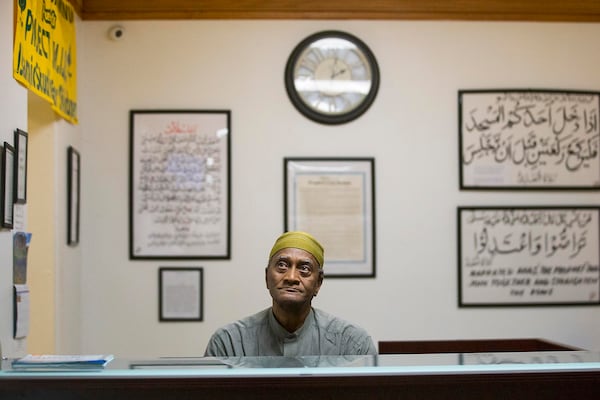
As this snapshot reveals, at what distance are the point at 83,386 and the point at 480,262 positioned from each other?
3967 mm

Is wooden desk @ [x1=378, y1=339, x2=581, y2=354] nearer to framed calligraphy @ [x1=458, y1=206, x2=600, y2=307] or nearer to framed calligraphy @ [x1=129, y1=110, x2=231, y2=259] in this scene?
framed calligraphy @ [x1=458, y1=206, x2=600, y2=307]

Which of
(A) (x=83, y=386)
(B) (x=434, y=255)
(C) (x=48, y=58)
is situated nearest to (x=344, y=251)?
(B) (x=434, y=255)

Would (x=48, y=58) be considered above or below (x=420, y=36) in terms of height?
below

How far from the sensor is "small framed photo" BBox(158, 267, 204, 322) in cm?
539

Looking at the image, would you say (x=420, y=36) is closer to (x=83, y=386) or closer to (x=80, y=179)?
(x=80, y=179)

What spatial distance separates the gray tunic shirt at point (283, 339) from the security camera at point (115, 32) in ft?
10.1

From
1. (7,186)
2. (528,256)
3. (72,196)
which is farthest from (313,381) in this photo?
(528,256)

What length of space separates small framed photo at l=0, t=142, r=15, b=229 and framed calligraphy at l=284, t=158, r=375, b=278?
7.24ft

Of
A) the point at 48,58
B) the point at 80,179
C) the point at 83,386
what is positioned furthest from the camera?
the point at 80,179

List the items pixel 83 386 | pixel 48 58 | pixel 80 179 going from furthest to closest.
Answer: pixel 80 179, pixel 48 58, pixel 83 386

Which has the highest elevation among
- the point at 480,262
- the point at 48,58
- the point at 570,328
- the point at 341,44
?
the point at 341,44

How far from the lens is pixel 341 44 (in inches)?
218

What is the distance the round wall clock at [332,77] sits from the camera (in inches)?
216

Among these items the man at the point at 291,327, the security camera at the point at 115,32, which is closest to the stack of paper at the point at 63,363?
the man at the point at 291,327
